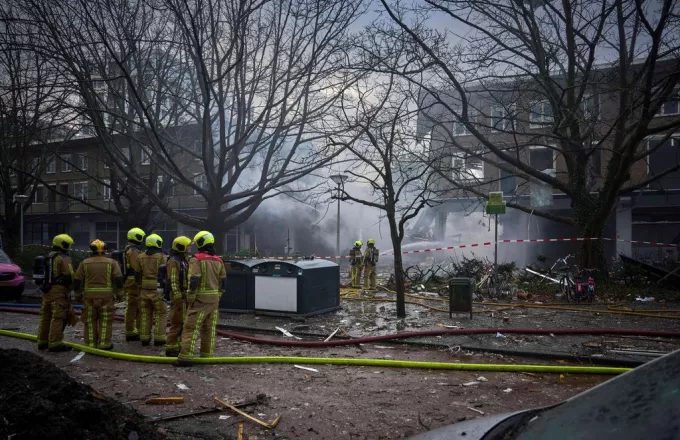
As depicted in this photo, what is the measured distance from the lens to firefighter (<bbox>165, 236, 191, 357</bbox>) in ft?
23.4

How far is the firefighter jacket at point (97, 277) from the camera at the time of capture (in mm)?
7551

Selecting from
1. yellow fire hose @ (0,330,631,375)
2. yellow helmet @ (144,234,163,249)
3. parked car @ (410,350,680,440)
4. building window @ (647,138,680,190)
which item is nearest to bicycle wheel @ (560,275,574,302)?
yellow fire hose @ (0,330,631,375)

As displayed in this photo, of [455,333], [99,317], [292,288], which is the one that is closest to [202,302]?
[99,317]

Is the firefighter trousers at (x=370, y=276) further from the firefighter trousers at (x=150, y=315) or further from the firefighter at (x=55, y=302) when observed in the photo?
the firefighter at (x=55, y=302)

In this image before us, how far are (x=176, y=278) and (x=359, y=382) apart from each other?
3.01m

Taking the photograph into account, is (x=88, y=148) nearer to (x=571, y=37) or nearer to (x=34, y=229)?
(x=34, y=229)

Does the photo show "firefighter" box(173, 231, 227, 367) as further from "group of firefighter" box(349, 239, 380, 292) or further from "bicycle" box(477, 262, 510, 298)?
"group of firefighter" box(349, 239, 380, 292)

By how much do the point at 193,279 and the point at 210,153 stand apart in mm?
7247

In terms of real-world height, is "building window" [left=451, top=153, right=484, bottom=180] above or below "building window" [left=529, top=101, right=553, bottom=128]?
below

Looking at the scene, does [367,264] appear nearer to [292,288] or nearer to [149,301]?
[292,288]

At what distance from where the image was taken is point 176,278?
721cm

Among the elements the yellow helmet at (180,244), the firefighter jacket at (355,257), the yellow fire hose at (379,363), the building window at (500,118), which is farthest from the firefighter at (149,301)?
the firefighter jacket at (355,257)

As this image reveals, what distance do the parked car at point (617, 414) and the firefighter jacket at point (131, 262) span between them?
7231 millimetres

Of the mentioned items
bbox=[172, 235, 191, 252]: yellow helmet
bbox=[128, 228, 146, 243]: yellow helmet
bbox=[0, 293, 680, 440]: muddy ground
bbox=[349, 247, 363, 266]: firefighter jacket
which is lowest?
bbox=[0, 293, 680, 440]: muddy ground
